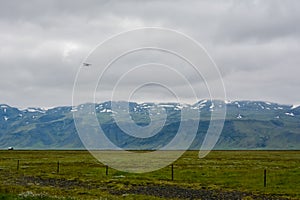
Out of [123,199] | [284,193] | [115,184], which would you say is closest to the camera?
[123,199]

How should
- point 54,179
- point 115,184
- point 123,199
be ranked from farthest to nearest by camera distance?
point 54,179 < point 115,184 < point 123,199

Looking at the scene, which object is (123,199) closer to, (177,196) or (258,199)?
(177,196)

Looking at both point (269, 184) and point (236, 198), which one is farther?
point (269, 184)

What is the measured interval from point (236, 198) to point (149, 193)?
9.25m

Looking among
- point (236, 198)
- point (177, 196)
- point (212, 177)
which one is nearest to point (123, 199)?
point (177, 196)

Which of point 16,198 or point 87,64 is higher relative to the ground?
point 87,64

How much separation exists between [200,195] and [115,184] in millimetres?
13946

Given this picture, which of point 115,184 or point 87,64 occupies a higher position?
point 87,64

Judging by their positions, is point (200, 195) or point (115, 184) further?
point (115, 184)

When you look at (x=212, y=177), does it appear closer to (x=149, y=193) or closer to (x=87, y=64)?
(x=149, y=193)

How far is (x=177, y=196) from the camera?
41.9 meters

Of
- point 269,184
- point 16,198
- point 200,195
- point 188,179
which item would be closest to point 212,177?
point 188,179

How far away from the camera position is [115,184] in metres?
52.9

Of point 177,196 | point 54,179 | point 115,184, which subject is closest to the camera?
point 177,196
